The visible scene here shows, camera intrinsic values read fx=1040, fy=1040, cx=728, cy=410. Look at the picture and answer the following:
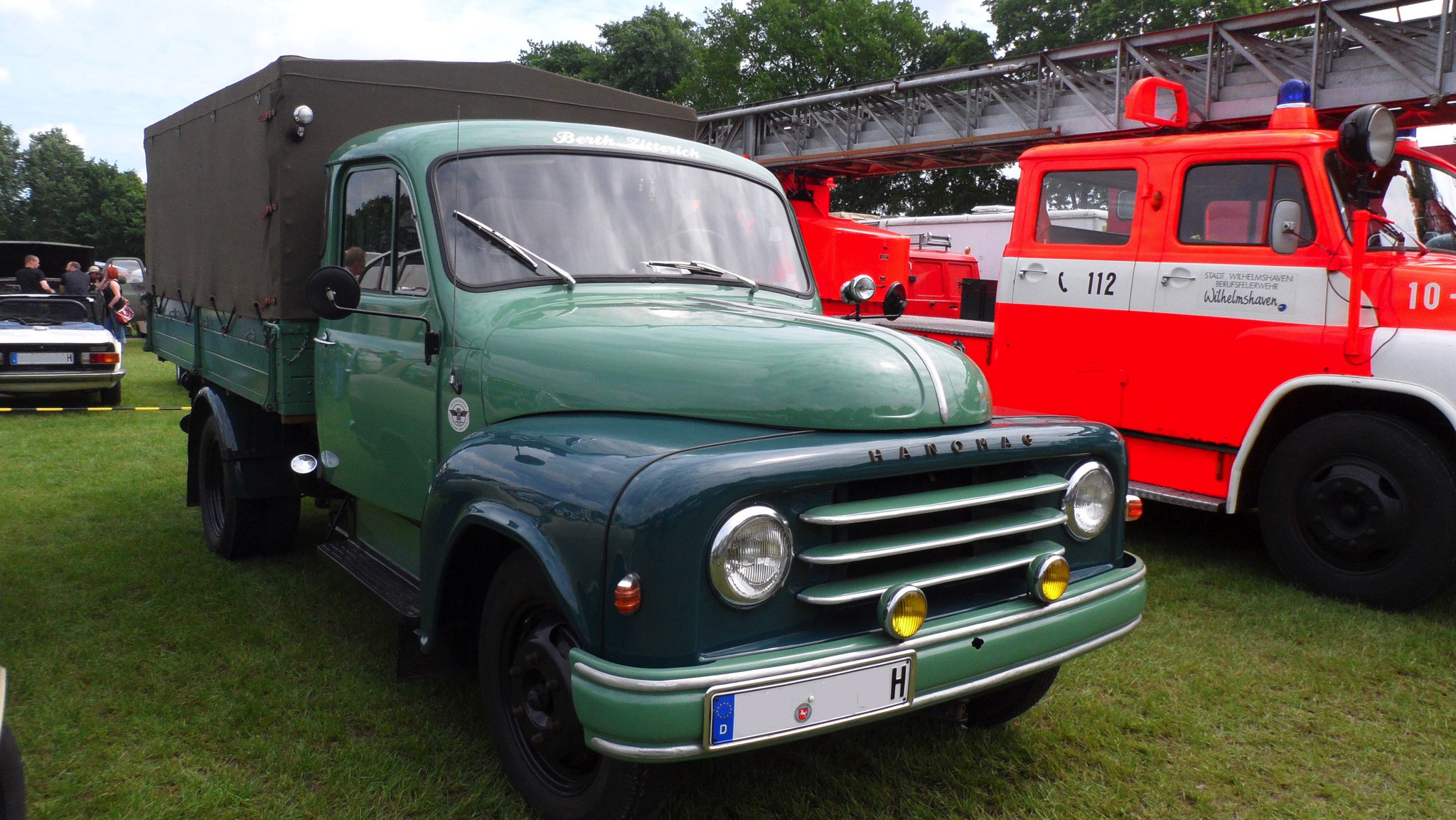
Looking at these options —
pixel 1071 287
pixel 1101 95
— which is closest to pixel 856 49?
pixel 1101 95

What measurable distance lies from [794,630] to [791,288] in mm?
1828

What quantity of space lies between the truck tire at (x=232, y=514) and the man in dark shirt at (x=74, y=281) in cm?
1109

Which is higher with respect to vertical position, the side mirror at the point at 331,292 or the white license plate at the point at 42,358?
the side mirror at the point at 331,292

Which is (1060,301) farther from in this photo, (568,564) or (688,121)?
(568,564)

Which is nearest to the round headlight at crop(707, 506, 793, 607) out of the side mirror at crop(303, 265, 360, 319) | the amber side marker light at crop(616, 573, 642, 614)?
the amber side marker light at crop(616, 573, 642, 614)

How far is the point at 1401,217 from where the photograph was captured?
5.39 metres

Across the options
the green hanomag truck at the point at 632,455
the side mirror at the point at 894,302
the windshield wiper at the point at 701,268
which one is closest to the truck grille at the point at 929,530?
the green hanomag truck at the point at 632,455

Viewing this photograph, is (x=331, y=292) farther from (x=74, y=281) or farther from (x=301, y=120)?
(x=74, y=281)

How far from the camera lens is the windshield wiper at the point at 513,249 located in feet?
11.4

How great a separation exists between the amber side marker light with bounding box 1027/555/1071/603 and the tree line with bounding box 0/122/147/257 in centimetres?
5489

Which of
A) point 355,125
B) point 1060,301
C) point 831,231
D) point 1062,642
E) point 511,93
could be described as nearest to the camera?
point 1062,642

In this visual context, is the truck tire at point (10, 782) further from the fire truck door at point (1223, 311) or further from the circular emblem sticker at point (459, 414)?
the fire truck door at point (1223, 311)

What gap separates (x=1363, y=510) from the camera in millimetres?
5070

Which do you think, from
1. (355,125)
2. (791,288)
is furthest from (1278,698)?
(355,125)
